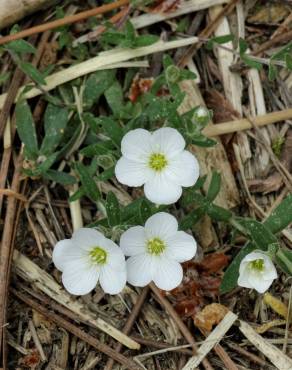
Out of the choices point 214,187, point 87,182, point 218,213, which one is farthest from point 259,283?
point 87,182

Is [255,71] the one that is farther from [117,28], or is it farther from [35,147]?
[35,147]

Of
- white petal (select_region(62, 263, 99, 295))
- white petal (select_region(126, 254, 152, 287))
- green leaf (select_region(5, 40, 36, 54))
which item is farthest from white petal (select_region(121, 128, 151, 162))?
green leaf (select_region(5, 40, 36, 54))

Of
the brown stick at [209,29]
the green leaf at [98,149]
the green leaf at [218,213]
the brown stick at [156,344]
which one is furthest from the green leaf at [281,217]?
the brown stick at [209,29]

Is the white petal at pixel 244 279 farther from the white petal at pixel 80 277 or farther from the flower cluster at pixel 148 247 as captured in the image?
the white petal at pixel 80 277

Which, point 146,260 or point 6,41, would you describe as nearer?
point 146,260

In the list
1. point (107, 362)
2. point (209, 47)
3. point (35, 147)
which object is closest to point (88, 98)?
point (35, 147)

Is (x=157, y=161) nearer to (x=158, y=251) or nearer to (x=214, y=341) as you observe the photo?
(x=158, y=251)
